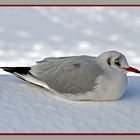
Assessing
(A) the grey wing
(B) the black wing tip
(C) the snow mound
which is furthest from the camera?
(B) the black wing tip

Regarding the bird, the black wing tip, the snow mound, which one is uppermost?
the black wing tip

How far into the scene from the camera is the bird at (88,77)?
6.73 feet

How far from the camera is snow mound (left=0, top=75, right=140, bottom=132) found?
6.16 ft

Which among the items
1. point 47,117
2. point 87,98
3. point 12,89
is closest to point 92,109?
point 87,98

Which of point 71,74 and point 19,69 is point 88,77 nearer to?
point 71,74

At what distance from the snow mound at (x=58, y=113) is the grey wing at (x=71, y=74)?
6cm

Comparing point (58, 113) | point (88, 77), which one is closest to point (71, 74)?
point (88, 77)

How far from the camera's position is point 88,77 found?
80.7 inches

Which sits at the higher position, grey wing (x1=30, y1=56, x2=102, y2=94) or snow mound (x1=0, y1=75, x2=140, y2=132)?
grey wing (x1=30, y1=56, x2=102, y2=94)

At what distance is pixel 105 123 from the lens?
1.92 metres

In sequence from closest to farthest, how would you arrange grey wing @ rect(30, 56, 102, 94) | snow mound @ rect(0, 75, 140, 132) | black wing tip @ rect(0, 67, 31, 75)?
1. snow mound @ rect(0, 75, 140, 132)
2. grey wing @ rect(30, 56, 102, 94)
3. black wing tip @ rect(0, 67, 31, 75)

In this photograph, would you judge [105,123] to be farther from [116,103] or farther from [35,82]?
[35,82]

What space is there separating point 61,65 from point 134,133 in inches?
16.6

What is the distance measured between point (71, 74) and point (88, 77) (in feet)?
0.22
